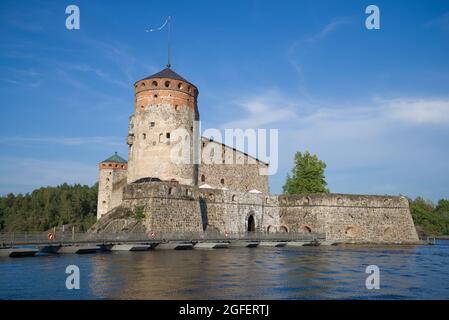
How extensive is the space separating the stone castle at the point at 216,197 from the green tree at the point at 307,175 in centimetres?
811

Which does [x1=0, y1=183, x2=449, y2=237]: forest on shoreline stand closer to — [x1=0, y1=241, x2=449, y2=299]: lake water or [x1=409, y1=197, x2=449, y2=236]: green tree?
[x1=409, y1=197, x2=449, y2=236]: green tree

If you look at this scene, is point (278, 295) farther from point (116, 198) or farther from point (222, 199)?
point (116, 198)

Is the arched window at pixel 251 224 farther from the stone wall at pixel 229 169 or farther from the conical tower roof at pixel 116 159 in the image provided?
the conical tower roof at pixel 116 159

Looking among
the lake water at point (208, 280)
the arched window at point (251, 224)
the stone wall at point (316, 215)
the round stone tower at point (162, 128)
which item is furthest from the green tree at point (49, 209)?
the lake water at point (208, 280)

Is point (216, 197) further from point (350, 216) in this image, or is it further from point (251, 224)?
point (350, 216)

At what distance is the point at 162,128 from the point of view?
120ft

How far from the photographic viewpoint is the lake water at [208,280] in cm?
1155

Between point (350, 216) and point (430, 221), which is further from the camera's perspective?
point (430, 221)

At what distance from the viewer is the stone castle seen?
35594 mm

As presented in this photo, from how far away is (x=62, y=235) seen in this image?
22953 millimetres

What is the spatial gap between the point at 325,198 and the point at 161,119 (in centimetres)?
1662

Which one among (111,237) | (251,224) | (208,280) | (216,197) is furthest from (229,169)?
(208,280)

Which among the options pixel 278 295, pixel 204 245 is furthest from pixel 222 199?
pixel 278 295

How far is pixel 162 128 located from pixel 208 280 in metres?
24.1
